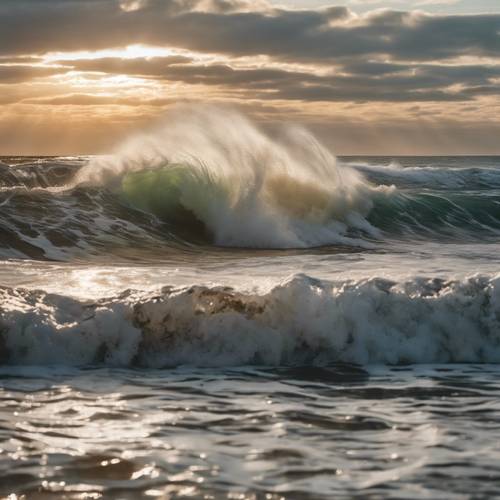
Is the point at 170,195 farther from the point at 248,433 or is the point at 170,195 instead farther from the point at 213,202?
the point at 248,433

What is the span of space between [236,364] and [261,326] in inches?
24.9

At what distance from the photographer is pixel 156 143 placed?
23.1 m

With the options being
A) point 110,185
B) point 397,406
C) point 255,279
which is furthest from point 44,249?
point 397,406

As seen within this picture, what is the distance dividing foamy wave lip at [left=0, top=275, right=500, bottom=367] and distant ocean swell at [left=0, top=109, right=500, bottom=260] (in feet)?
17.7

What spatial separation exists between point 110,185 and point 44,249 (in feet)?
20.4

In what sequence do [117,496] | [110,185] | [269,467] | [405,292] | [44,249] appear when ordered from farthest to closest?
[110,185] < [44,249] < [405,292] < [269,467] < [117,496]

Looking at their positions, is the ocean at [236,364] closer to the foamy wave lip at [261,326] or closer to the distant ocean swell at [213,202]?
the foamy wave lip at [261,326]

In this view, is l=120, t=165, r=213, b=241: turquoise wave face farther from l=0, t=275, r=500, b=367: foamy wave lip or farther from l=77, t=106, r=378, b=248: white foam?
l=0, t=275, r=500, b=367: foamy wave lip

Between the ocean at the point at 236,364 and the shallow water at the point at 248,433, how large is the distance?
2cm

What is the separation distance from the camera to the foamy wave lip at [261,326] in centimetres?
771

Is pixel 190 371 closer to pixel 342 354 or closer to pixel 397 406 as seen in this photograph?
pixel 342 354

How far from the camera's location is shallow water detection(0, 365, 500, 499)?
174 inches

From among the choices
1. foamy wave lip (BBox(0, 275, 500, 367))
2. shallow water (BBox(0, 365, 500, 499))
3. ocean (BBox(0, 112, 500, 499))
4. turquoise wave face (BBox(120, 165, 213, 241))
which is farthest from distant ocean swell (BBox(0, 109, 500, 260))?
shallow water (BBox(0, 365, 500, 499))

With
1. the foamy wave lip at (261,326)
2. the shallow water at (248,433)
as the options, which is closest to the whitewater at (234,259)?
the foamy wave lip at (261,326)
